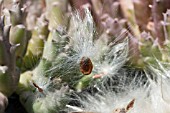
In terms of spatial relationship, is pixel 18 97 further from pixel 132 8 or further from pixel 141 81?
pixel 132 8

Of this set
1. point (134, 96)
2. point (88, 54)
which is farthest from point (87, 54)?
point (134, 96)

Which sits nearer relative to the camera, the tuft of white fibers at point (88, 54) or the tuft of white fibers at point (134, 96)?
the tuft of white fibers at point (134, 96)

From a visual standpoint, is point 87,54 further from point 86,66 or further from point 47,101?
point 47,101

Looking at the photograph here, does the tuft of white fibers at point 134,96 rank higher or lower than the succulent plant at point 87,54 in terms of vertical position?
lower

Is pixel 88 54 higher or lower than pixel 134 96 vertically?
higher

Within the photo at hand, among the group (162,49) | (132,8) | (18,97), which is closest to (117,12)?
(132,8)

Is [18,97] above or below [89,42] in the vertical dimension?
below
